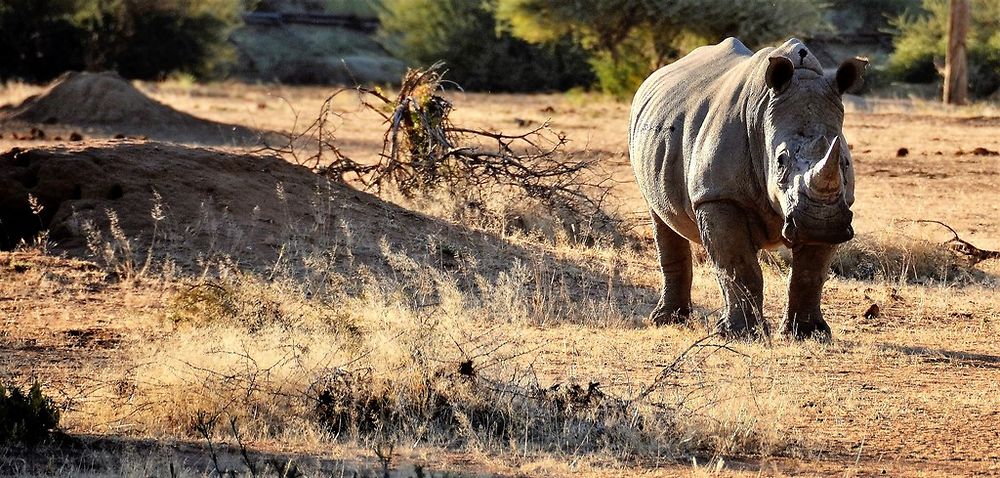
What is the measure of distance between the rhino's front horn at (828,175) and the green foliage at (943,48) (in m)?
29.1

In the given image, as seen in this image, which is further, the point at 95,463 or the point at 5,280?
the point at 5,280

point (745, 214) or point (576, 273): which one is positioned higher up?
point (745, 214)

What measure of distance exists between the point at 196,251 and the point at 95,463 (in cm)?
553

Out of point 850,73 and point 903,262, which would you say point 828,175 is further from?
point 903,262

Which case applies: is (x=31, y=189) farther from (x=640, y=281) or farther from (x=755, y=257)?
(x=755, y=257)

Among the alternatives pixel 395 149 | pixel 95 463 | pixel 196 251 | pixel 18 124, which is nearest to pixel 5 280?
pixel 196 251

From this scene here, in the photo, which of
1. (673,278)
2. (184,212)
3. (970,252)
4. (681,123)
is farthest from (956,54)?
(681,123)

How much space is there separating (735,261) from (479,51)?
3629cm

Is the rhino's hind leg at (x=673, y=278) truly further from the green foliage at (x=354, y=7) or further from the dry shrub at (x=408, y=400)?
the green foliage at (x=354, y=7)

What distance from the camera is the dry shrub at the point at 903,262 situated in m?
12.4

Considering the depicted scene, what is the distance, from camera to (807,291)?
9.01 m

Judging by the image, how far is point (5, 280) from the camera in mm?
11109

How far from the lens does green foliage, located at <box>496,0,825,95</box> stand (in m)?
34.3

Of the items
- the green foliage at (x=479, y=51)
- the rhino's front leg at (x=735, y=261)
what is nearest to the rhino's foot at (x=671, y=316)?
the rhino's front leg at (x=735, y=261)
